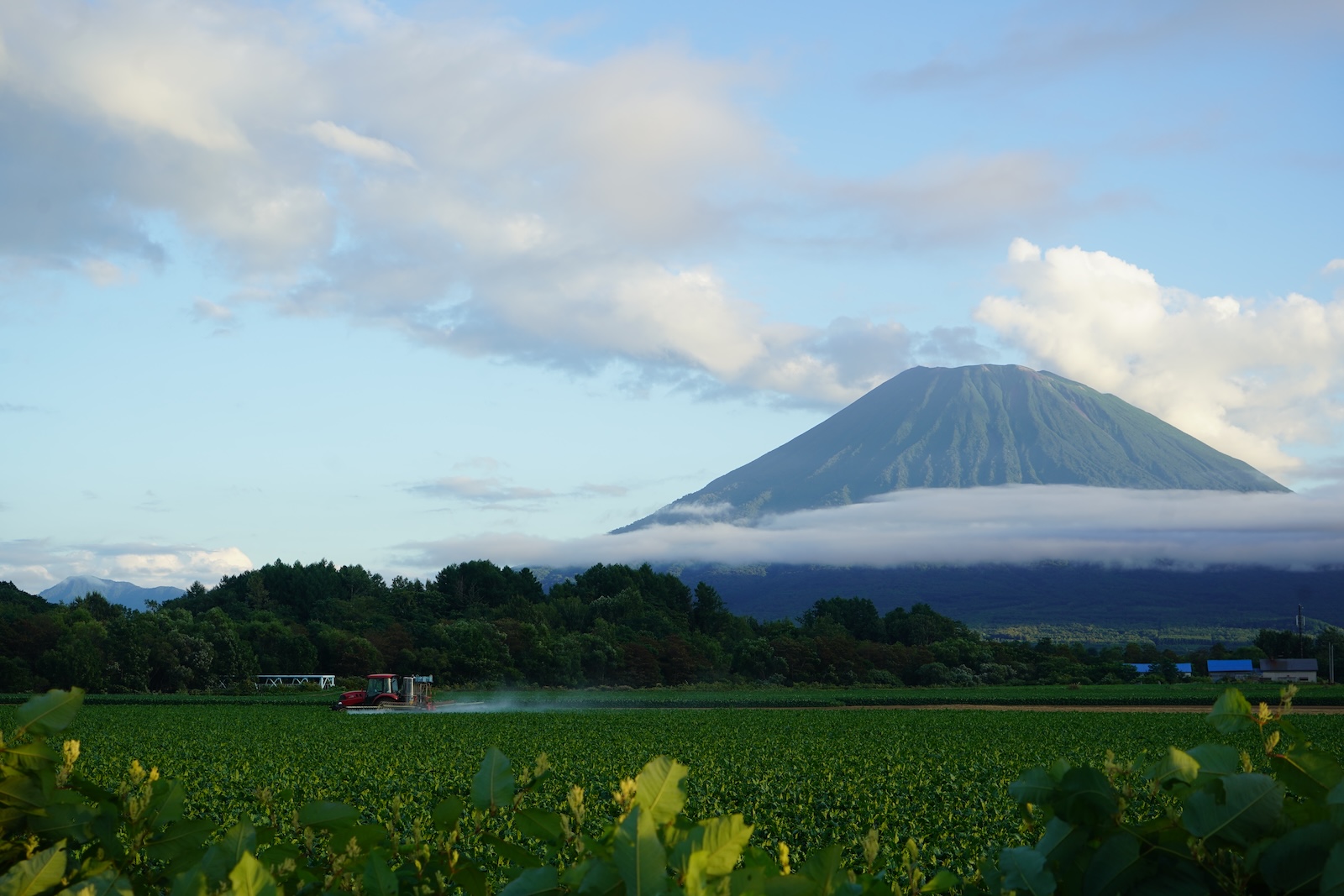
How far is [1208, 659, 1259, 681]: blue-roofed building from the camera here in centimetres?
12311

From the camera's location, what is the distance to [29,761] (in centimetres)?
282

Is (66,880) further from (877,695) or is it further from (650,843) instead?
(877,695)

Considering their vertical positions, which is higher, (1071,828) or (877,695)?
(1071,828)

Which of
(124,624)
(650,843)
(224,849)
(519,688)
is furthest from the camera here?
(519,688)

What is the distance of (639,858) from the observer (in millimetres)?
1766

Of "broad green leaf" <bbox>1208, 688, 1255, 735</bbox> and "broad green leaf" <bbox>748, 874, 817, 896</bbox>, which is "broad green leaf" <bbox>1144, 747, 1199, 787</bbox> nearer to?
"broad green leaf" <bbox>1208, 688, 1255, 735</bbox>

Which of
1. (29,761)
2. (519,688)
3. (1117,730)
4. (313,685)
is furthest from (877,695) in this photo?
(29,761)

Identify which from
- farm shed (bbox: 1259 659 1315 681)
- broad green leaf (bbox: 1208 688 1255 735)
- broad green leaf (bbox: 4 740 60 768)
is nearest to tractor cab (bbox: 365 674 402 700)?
broad green leaf (bbox: 4 740 60 768)

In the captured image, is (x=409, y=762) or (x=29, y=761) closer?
(x=29, y=761)

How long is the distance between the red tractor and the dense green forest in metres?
27.3

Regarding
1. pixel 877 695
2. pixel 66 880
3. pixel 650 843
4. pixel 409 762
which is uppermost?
pixel 650 843

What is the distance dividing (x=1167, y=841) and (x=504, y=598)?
130 metres

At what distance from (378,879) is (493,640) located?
9281 centimetres

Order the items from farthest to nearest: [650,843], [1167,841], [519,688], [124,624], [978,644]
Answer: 1. [978,644]
2. [519,688]
3. [124,624]
4. [1167,841]
5. [650,843]
